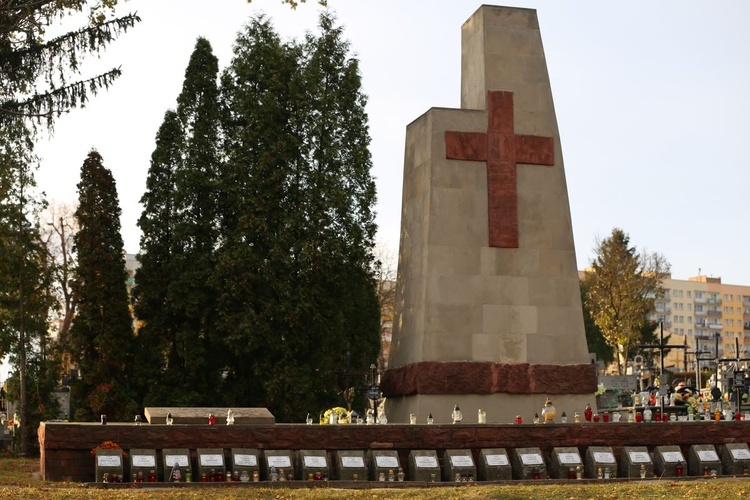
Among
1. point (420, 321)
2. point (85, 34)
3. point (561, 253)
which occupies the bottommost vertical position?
point (420, 321)

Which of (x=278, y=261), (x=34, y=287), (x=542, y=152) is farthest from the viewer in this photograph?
(x=34, y=287)

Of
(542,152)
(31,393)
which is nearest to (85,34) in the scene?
(542,152)

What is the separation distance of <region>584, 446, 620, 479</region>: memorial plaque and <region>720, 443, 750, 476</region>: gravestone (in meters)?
2.04

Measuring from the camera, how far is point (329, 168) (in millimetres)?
28938

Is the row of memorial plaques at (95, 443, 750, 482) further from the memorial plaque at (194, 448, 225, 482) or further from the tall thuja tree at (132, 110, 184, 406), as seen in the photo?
the tall thuja tree at (132, 110, 184, 406)

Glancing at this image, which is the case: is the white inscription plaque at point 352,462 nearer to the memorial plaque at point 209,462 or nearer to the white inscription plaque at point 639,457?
the memorial plaque at point 209,462

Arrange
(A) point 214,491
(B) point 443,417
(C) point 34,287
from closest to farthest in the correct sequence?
(A) point 214,491 → (B) point 443,417 → (C) point 34,287

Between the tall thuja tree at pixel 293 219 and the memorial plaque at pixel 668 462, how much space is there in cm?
1055

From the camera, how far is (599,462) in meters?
17.4

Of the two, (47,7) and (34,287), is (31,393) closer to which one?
(34,287)

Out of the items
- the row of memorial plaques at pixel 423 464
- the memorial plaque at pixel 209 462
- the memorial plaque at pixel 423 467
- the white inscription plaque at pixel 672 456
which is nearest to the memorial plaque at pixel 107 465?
the row of memorial plaques at pixel 423 464

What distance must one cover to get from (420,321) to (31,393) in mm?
13957

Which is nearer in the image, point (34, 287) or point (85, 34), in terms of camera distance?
point (85, 34)

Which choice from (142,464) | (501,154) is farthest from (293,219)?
(142,464)
